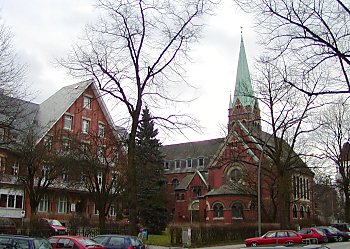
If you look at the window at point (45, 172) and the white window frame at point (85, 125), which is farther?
the white window frame at point (85, 125)

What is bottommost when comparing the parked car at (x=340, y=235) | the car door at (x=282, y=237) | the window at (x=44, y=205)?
the parked car at (x=340, y=235)

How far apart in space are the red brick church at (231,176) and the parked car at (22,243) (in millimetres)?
26261

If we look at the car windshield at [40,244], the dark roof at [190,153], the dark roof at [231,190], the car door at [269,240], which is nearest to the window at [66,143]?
the car door at [269,240]

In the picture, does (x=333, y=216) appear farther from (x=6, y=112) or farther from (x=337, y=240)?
(x=6, y=112)

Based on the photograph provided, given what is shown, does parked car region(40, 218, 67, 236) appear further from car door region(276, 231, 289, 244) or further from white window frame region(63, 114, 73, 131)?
white window frame region(63, 114, 73, 131)

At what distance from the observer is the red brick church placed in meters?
49.0

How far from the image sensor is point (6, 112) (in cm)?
2225

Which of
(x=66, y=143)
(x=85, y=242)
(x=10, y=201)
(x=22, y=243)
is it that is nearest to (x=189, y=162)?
(x=10, y=201)

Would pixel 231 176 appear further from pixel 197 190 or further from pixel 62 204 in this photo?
pixel 62 204

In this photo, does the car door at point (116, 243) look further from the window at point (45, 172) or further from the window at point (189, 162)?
the window at point (189, 162)

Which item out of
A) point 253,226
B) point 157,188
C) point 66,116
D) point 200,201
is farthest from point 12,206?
point 200,201

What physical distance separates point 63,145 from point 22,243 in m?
23.6

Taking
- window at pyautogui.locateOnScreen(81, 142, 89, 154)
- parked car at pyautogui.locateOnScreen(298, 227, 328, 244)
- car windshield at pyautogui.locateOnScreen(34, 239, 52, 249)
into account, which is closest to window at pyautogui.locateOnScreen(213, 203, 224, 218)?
parked car at pyautogui.locateOnScreen(298, 227, 328, 244)

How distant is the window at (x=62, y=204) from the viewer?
51438mm
